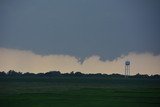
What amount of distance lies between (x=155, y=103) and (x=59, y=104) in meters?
14.2

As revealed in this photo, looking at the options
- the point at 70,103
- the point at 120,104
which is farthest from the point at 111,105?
the point at 70,103

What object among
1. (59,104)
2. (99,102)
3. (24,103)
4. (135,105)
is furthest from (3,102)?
(135,105)

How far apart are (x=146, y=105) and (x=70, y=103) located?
37.1 feet

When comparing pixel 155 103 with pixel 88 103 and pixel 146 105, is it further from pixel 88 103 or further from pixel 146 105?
pixel 88 103

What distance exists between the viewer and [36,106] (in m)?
68.4

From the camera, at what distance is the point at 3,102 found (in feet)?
238

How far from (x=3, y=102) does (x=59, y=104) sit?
8274 mm

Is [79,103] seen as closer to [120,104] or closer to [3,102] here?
[120,104]

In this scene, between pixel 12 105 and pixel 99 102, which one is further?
pixel 99 102

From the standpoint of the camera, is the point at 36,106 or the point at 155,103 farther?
the point at 155,103

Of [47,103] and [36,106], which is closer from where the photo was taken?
[36,106]

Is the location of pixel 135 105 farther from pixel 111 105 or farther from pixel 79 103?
pixel 79 103

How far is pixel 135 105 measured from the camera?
230 ft

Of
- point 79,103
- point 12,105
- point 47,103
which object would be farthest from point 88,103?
point 12,105
